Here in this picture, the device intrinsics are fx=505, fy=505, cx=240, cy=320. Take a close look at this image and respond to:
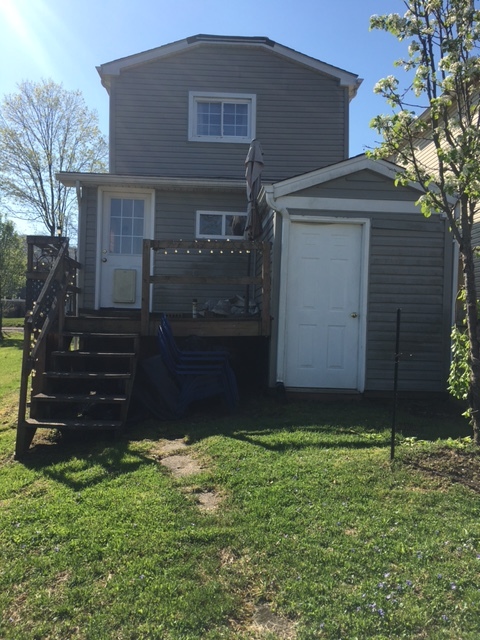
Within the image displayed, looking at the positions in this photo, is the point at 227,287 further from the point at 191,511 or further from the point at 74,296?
the point at 191,511

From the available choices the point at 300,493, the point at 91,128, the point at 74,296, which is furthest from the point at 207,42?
the point at 91,128

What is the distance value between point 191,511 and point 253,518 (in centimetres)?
45

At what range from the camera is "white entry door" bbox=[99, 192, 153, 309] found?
9578 mm

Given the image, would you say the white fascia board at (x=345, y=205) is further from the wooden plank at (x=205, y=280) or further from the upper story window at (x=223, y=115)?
A: the upper story window at (x=223, y=115)

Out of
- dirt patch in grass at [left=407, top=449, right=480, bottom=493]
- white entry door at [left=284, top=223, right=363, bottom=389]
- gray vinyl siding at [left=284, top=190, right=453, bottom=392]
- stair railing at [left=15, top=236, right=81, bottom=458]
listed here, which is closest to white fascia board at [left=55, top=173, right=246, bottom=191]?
stair railing at [left=15, top=236, right=81, bottom=458]

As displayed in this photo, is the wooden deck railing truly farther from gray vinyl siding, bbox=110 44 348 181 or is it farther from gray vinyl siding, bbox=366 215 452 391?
gray vinyl siding, bbox=110 44 348 181

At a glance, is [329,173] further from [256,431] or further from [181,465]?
[181,465]

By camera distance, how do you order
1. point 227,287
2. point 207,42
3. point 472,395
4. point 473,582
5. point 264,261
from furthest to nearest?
point 207,42 < point 227,287 < point 264,261 < point 472,395 < point 473,582

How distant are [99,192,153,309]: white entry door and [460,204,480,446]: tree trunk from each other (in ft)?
21.0

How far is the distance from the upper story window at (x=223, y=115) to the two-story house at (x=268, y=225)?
0.09 ft

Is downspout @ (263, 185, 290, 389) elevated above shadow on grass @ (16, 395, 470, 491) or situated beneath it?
elevated above

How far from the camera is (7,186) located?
25.5 metres

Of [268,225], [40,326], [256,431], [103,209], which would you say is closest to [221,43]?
[103,209]

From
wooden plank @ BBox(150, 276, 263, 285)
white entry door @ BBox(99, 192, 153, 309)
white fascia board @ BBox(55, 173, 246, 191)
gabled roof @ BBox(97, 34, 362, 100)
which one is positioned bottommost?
wooden plank @ BBox(150, 276, 263, 285)
